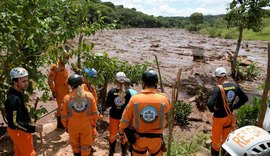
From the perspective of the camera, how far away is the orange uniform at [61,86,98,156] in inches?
229

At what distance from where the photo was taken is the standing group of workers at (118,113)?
4891mm

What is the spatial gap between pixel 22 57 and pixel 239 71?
1421 centimetres

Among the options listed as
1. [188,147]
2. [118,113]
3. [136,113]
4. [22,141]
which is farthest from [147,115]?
[188,147]

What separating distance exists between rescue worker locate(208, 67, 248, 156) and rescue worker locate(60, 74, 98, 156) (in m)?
2.47

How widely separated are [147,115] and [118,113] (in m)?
2.36

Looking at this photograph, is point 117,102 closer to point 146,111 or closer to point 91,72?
point 91,72

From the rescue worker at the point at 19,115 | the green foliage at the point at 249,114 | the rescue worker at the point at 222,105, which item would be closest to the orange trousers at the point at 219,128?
the rescue worker at the point at 222,105

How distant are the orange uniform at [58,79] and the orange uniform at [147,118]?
3564 millimetres

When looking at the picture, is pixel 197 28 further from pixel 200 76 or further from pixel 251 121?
pixel 251 121

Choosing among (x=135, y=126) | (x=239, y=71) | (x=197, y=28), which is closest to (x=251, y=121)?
(x=135, y=126)

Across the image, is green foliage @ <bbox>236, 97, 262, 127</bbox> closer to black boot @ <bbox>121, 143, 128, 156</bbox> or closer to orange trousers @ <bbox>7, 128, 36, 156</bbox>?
black boot @ <bbox>121, 143, 128, 156</bbox>

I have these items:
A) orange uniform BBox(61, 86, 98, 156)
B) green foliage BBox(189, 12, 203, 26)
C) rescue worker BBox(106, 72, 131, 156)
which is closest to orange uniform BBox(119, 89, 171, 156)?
orange uniform BBox(61, 86, 98, 156)

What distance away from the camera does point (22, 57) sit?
6555 millimetres

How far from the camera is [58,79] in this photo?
26.7ft
